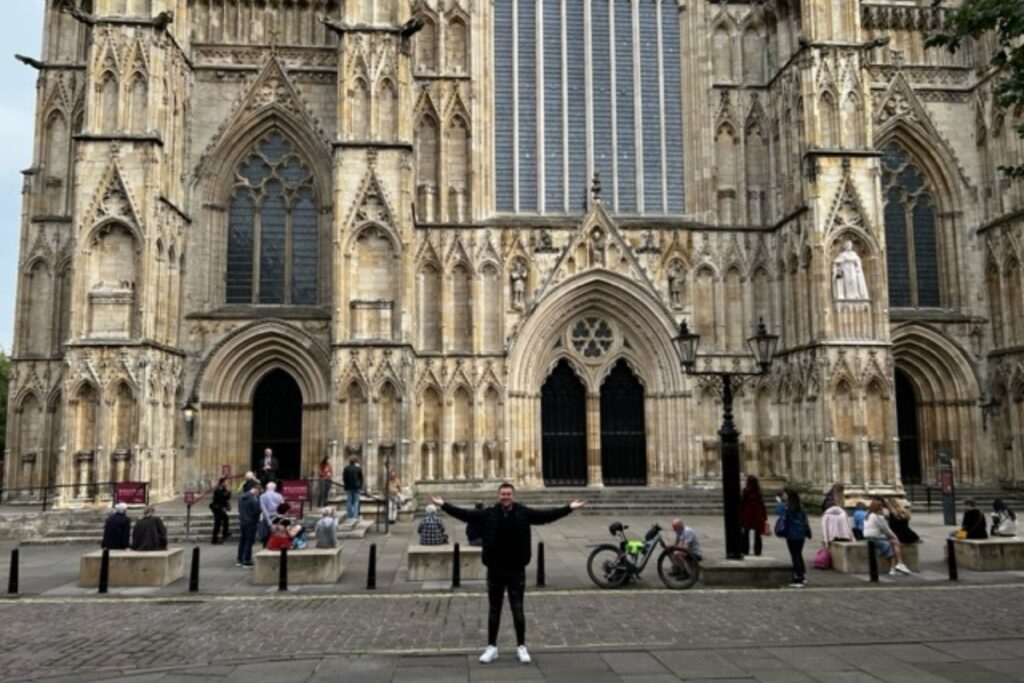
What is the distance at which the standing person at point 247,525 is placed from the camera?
15.2m

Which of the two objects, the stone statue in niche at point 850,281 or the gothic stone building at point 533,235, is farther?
the stone statue in niche at point 850,281

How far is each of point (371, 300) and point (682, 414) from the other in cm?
1012

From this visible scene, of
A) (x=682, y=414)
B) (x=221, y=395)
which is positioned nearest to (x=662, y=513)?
(x=682, y=414)

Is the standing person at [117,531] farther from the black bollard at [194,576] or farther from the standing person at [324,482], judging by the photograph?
the standing person at [324,482]

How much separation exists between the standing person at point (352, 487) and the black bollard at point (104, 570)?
730cm

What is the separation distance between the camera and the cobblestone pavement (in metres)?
8.05

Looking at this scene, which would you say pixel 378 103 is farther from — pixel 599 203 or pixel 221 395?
pixel 221 395

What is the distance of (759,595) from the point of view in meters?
12.3

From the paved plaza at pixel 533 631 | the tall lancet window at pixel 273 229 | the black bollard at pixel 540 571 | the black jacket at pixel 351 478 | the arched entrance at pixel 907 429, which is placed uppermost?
the tall lancet window at pixel 273 229

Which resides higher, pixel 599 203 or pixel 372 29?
pixel 372 29

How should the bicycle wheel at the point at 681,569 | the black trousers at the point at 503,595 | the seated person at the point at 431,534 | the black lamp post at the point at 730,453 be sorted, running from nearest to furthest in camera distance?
1. the black trousers at the point at 503,595
2. the bicycle wheel at the point at 681,569
3. the black lamp post at the point at 730,453
4. the seated person at the point at 431,534

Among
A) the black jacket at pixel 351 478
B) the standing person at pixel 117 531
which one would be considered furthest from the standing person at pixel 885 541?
the standing person at pixel 117 531

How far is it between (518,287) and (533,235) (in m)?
1.77

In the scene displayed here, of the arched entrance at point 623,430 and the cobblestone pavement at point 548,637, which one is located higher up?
the arched entrance at point 623,430
